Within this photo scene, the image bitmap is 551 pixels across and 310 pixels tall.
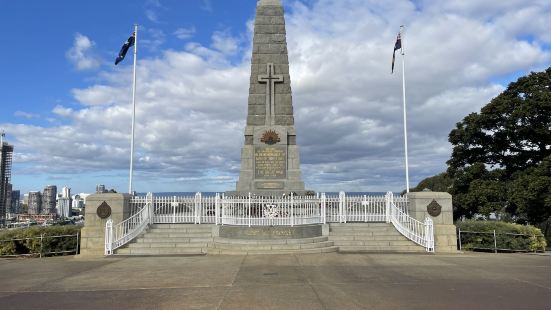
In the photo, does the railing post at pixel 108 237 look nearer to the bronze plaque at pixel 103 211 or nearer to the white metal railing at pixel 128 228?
the white metal railing at pixel 128 228

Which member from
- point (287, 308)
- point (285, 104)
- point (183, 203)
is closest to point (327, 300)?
point (287, 308)

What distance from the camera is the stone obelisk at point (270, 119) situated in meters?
19.7

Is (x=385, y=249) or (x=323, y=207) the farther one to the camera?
(x=323, y=207)

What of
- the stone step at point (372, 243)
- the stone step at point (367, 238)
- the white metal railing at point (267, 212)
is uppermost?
the white metal railing at point (267, 212)

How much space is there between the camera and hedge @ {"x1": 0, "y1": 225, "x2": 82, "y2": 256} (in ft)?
47.1

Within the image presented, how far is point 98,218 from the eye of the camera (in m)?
14.8

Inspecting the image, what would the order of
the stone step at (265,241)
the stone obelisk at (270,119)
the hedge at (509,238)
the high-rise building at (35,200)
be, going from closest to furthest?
1. the stone step at (265,241)
2. the hedge at (509,238)
3. the stone obelisk at (270,119)
4. the high-rise building at (35,200)

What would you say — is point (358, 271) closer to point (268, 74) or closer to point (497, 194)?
point (268, 74)

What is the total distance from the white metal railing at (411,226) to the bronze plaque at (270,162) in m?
5.39

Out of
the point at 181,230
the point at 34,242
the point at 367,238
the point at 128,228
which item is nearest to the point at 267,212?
the point at 181,230

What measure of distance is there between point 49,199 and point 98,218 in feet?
279

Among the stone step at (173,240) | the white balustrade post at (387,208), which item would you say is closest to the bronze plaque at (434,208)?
the white balustrade post at (387,208)

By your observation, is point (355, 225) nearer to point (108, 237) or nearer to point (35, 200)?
point (108, 237)

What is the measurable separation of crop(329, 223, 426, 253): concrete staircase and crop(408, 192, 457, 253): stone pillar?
2.84 ft
